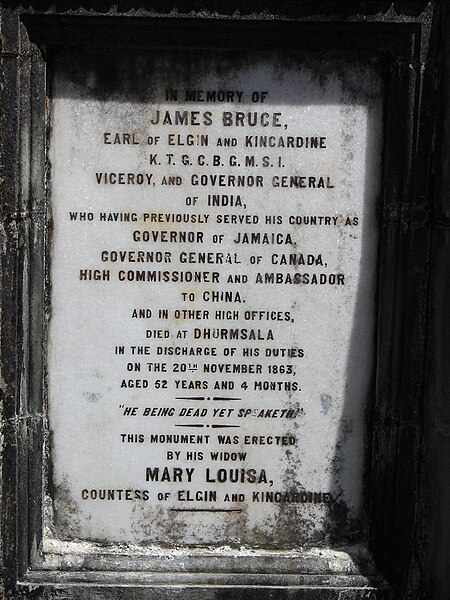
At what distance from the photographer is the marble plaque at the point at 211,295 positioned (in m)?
3.04

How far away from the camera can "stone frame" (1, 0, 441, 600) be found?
2.93m

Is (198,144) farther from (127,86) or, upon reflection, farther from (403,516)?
(403,516)

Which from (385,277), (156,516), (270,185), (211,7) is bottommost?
(156,516)

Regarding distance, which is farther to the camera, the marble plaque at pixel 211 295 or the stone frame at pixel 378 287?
the marble plaque at pixel 211 295

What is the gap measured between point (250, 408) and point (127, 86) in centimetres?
130

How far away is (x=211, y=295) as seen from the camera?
3096mm

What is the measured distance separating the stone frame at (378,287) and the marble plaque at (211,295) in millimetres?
71

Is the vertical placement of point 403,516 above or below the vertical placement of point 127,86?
below

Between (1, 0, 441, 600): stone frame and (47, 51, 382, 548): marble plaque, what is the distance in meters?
0.07

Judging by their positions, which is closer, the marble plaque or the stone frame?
the stone frame

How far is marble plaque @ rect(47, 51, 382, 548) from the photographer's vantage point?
3.04m

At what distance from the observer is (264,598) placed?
3.06 metres

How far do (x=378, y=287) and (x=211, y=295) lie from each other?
63 centimetres

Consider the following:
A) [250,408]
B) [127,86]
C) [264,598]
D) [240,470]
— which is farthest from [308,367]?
[127,86]
